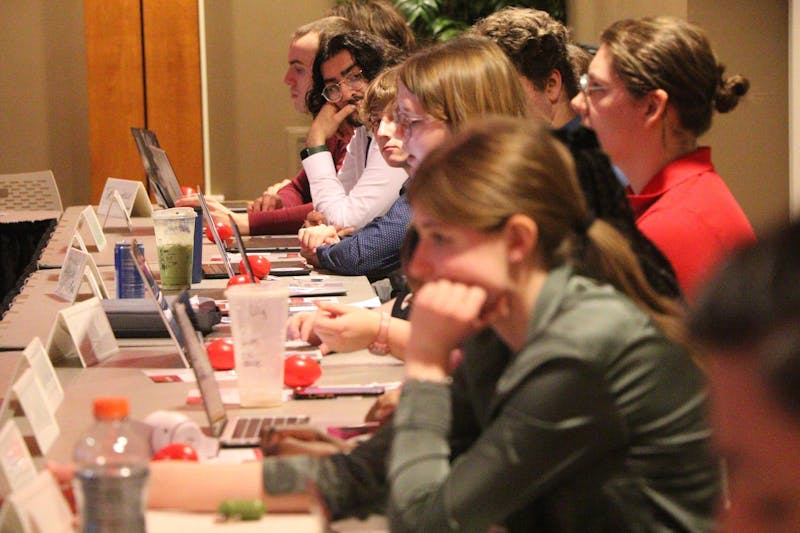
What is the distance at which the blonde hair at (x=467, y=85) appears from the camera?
2309 millimetres

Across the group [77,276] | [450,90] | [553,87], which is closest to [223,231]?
[77,276]

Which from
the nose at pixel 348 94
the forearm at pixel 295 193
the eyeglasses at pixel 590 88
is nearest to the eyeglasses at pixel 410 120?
the eyeglasses at pixel 590 88

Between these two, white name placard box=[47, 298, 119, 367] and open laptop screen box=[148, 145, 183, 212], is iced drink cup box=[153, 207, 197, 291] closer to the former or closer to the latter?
white name placard box=[47, 298, 119, 367]

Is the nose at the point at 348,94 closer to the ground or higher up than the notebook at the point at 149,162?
higher up

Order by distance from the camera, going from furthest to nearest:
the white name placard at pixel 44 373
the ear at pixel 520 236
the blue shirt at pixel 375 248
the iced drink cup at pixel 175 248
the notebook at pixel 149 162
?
the notebook at pixel 149 162, the blue shirt at pixel 375 248, the iced drink cup at pixel 175 248, the white name placard at pixel 44 373, the ear at pixel 520 236

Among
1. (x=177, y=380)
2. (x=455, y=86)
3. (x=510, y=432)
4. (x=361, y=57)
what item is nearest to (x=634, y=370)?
(x=510, y=432)

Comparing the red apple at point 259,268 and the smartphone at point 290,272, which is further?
the smartphone at point 290,272

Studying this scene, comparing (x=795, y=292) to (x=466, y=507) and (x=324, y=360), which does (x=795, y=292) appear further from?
(x=324, y=360)

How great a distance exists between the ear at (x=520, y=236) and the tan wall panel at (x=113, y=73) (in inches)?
241

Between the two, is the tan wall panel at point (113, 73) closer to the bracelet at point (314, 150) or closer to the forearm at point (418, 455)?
the bracelet at point (314, 150)

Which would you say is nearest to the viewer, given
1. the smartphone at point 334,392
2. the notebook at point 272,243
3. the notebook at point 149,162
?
the smartphone at point 334,392

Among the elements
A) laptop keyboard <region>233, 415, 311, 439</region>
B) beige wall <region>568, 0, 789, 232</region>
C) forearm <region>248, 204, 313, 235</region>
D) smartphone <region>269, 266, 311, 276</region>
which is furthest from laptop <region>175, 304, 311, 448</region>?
beige wall <region>568, 0, 789, 232</region>

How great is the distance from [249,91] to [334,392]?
5743 millimetres

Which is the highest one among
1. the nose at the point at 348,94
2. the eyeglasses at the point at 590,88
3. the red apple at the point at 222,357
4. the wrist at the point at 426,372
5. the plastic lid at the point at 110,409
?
the eyeglasses at the point at 590,88
